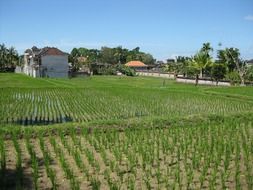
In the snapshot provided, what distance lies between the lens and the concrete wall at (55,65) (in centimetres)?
5256

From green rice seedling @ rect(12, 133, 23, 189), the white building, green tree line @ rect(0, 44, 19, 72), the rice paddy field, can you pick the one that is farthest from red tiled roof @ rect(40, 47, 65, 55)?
green rice seedling @ rect(12, 133, 23, 189)

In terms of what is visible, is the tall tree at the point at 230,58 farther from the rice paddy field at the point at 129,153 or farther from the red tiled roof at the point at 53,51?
the rice paddy field at the point at 129,153

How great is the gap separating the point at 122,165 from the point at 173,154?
1517 mm

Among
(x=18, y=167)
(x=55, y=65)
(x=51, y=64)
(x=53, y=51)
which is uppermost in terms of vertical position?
(x=53, y=51)

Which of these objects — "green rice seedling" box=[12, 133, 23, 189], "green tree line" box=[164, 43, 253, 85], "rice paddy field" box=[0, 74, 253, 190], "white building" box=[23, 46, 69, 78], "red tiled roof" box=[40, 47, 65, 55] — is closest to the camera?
"green rice seedling" box=[12, 133, 23, 189]

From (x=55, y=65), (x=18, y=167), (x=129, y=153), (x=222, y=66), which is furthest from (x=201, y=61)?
(x=18, y=167)

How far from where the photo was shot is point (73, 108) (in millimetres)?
17219

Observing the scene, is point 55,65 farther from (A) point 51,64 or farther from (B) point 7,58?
(B) point 7,58

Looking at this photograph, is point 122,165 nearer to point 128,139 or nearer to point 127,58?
point 128,139

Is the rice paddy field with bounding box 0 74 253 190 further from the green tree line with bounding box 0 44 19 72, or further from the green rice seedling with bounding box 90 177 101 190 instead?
the green tree line with bounding box 0 44 19 72

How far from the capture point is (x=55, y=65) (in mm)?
53094

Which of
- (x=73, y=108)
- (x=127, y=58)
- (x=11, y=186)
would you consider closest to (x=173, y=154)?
(x=11, y=186)

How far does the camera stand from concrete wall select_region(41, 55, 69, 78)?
52562mm

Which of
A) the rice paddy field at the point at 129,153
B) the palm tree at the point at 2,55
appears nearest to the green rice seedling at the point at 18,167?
the rice paddy field at the point at 129,153
